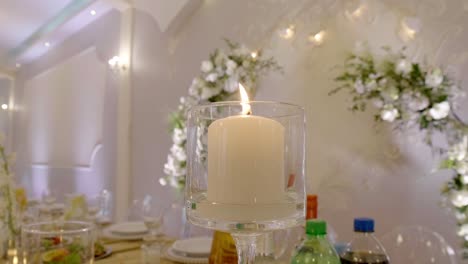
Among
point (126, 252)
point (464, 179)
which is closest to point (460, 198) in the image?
point (464, 179)

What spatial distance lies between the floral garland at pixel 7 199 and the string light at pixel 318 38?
140cm

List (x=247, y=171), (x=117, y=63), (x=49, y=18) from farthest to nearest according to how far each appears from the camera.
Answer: (x=49, y=18) < (x=117, y=63) < (x=247, y=171)

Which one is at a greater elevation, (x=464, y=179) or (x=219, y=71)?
(x=219, y=71)

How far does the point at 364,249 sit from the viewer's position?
0.93m

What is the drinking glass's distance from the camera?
2.15 ft

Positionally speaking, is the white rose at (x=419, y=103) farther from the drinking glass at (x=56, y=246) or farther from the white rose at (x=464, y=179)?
the drinking glass at (x=56, y=246)

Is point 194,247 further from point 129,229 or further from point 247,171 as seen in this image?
point 247,171

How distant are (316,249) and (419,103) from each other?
29.8 inches

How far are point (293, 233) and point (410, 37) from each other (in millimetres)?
936

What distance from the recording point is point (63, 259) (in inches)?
26.1

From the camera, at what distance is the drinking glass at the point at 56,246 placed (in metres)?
0.65

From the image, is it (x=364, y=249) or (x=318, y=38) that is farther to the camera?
(x=318, y=38)

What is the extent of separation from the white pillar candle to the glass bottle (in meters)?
0.33

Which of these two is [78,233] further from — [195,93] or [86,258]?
[195,93]
